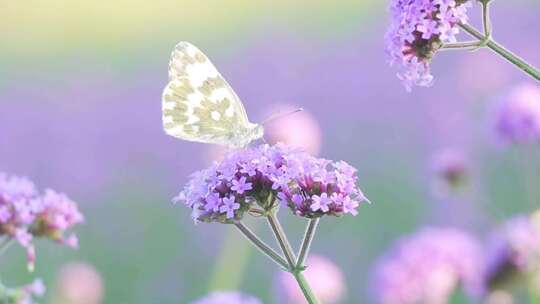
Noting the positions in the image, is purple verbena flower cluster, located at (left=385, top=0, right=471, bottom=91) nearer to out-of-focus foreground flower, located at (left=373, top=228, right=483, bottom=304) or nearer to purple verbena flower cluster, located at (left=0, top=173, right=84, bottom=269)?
purple verbena flower cluster, located at (left=0, top=173, right=84, bottom=269)

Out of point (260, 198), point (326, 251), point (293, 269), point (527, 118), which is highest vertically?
point (326, 251)

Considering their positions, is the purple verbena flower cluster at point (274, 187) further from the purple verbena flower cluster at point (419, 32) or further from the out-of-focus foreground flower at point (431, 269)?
the out-of-focus foreground flower at point (431, 269)

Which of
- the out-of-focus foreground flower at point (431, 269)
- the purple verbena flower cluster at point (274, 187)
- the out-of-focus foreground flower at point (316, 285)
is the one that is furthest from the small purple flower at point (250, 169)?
the out-of-focus foreground flower at point (316, 285)

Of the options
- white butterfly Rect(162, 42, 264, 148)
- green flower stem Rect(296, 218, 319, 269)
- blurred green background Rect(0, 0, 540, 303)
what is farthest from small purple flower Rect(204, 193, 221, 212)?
blurred green background Rect(0, 0, 540, 303)

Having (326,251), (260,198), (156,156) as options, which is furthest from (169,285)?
(260,198)

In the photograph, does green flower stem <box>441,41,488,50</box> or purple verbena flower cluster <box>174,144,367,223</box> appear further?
purple verbena flower cluster <box>174,144,367,223</box>

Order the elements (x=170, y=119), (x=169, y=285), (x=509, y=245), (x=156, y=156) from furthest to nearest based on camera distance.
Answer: (x=156, y=156) < (x=169, y=285) < (x=509, y=245) < (x=170, y=119)

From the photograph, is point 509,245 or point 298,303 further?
point 298,303

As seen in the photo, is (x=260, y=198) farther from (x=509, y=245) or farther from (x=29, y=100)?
(x=29, y=100)
